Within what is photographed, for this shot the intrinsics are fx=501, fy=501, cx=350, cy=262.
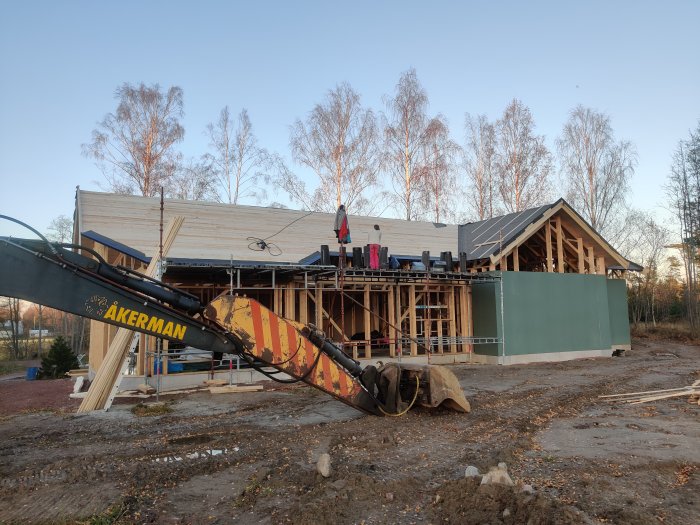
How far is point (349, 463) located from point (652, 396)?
7.56m

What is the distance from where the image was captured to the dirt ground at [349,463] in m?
4.39

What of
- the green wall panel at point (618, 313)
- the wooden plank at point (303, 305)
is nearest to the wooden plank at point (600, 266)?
the green wall panel at point (618, 313)

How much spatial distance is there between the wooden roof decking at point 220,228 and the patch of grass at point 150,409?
424 cm

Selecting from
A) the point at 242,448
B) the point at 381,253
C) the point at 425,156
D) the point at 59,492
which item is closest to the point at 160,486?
the point at 59,492

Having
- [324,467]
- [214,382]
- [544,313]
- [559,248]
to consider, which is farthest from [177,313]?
[559,248]

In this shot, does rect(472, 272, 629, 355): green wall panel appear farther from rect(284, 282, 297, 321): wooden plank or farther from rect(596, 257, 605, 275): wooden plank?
rect(284, 282, 297, 321): wooden plank

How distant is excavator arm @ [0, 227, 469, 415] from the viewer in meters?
4.36

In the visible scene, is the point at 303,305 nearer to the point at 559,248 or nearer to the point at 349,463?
the point at 349,463

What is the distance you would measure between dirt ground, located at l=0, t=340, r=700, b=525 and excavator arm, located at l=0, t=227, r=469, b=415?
3.33 ft

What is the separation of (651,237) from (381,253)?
32994mm

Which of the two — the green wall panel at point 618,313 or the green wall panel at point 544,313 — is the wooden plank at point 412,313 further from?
the green wall panel at point 618,313

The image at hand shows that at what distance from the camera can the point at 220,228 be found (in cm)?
1535

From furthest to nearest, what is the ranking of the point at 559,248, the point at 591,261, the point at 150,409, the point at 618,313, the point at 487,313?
the point at 618,313
the point at 591,261
the point at 559,248
the point at 487,313
the point at 150,409

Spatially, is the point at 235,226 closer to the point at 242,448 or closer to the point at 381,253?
the point at 381,253
